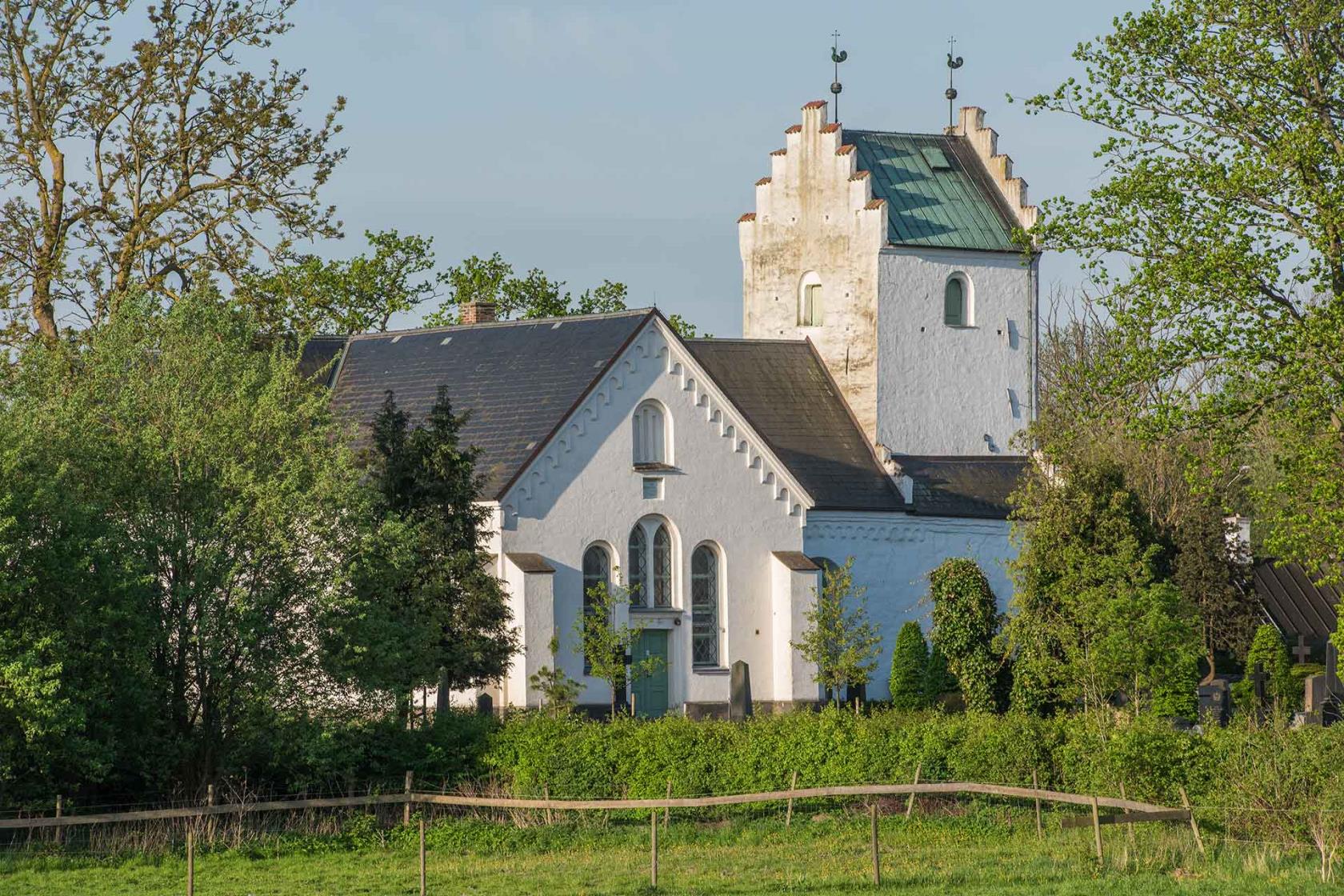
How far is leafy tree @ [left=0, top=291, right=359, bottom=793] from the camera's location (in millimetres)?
27438

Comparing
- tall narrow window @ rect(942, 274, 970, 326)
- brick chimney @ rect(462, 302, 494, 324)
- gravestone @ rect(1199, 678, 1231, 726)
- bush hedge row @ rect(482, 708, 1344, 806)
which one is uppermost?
tall narrow window @ rect(942, 274, 970, 326)

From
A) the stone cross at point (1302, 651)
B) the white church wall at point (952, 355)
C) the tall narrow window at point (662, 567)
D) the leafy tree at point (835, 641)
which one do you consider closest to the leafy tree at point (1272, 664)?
the stone cross at point (1302, 651)

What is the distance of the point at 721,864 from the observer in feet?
80.5

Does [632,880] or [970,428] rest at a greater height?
[970,428]

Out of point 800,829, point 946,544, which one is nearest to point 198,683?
point 800,829

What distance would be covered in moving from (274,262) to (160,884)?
67.4 ft

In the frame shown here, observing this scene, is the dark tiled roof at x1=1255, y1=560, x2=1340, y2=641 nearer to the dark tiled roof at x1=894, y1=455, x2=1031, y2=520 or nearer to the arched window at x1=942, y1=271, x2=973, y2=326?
the dark tiled roof at x1=894, y1=455, x2=1031, y2=520

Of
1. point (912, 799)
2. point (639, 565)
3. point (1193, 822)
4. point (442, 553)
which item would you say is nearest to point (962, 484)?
point (639, 565)

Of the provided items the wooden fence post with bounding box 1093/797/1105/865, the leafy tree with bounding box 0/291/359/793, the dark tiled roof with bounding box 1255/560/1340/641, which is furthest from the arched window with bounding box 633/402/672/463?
the wooden fence post with bounding box 1093/797/1105/865

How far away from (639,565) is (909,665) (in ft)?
21.5

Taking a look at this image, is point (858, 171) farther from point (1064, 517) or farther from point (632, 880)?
point (632, 880)

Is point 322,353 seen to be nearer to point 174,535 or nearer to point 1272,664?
point 174,535

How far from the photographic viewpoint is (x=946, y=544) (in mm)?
51375

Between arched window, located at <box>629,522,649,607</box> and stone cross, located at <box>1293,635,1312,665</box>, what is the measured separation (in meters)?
14.5
